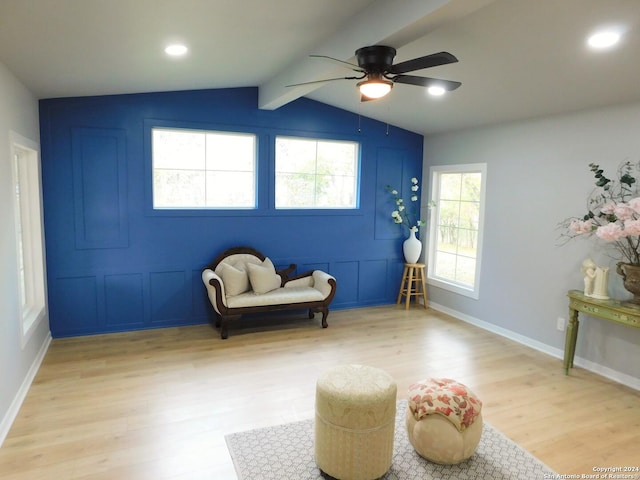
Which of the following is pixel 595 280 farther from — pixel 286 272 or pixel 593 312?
pixel 286 272

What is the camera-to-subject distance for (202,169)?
5047 millimetres

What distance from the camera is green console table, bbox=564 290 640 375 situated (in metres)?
3.35

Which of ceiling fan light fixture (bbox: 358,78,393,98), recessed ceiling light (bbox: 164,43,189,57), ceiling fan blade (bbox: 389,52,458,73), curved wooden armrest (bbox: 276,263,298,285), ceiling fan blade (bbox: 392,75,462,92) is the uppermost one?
recessed ceiling light (bbox: 164,43,189,57)

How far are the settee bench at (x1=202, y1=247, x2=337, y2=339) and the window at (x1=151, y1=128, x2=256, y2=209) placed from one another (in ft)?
2.20

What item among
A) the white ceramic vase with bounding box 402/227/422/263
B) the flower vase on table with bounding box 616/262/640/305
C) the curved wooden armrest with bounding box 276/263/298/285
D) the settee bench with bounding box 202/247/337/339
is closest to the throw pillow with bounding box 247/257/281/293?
the settee bench with bounding box 202/247/337/339

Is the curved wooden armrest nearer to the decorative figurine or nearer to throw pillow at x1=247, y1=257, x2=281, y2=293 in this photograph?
throw pillow at x1=247, y1=257, x2=281, y2=293

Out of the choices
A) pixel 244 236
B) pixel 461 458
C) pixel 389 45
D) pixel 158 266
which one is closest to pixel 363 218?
pixel 244 236

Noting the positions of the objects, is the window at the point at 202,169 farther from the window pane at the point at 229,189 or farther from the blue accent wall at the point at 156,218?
the blue accent wall at the point at 156,218

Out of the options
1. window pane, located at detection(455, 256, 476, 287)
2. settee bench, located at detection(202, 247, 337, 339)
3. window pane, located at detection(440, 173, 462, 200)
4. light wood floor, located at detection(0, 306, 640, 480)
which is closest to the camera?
light wood floor, located at detection(0, 306, 640, 480)

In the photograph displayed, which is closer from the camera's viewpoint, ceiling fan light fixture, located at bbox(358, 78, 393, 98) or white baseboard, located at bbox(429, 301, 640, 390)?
ceiling fan light fixture, located at bbox(358, 78, 393, 98)

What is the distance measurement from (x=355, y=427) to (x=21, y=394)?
2568 millimetres

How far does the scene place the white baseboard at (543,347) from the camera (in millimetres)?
3693

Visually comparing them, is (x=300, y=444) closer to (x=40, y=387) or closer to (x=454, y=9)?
(x=40, y=387)

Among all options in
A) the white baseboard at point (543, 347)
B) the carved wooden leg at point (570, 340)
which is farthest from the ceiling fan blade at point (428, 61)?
the white baseboard at point (543, 347)
